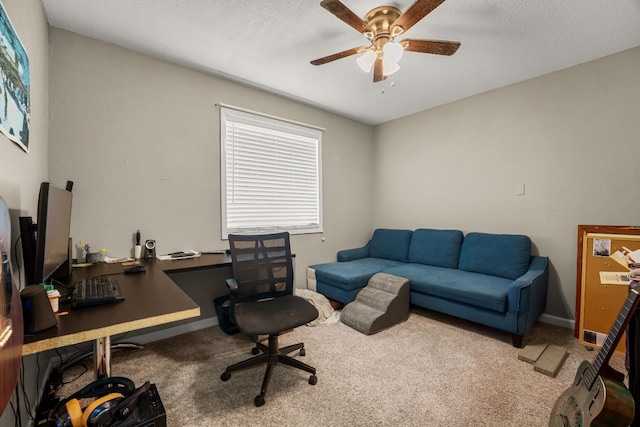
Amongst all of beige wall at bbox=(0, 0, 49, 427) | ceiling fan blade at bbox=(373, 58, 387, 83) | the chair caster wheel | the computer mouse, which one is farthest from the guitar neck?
the computer mouse

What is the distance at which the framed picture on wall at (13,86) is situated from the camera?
1144 mm

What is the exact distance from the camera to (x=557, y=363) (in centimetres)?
203

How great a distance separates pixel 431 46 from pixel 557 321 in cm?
293

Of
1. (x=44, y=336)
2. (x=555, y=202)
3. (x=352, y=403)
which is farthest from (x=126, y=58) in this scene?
(x=555, y=202)

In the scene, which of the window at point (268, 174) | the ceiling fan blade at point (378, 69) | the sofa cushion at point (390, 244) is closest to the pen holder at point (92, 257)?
the window at point (268, 174)

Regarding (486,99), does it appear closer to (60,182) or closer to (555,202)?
(555,202)

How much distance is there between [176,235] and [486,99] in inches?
149

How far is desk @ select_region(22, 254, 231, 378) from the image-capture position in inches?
34.7

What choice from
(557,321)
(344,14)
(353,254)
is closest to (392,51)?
(344,14)

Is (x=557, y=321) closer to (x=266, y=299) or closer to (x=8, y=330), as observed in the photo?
(x=266, y=299)

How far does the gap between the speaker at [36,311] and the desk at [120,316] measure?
0.02m

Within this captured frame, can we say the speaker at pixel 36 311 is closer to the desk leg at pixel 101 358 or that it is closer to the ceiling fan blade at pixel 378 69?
the desk leg at pixel 101 358

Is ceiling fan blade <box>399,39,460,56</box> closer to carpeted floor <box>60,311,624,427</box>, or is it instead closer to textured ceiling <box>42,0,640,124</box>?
textured ceiling <box>42,0,640,124</box>

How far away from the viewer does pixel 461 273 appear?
3.08 m
